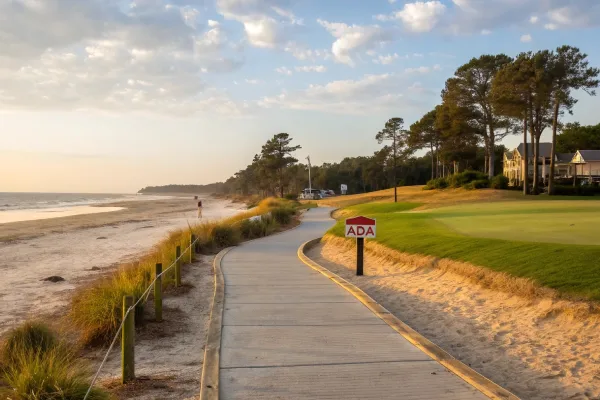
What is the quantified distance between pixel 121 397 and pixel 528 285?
695 centimetres

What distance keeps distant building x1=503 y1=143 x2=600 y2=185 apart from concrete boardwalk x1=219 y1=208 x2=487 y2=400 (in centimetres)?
5058

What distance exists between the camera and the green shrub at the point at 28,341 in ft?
23.3

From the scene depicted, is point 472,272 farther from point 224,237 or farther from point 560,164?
point 560,164

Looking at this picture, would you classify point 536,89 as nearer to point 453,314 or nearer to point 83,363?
point 453,314

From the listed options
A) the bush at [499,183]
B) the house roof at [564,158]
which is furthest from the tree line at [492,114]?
the house roof at [564,158]

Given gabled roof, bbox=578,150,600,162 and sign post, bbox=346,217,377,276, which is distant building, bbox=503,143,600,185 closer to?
gabled roof, bbox=578,150,600,162

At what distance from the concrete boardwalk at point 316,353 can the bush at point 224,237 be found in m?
9.15

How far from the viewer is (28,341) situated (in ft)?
23.9

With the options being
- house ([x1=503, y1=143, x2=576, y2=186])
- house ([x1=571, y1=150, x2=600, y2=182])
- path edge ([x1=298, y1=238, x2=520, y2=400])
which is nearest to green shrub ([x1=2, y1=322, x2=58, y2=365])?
path edge ([x1=298, y1=238, x2=520, y2=400])

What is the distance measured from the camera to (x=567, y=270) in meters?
9.27

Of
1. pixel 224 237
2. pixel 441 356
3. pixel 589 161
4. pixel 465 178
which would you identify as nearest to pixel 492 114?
pixel 465 178

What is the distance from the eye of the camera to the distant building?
2534 inches

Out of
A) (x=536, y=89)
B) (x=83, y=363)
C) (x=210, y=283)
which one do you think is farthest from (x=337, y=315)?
(x=536, y=89)

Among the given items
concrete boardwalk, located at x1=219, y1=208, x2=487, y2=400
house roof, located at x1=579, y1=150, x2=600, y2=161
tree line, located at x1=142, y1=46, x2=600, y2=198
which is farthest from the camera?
house roof, located at x1=579, y1=150, x2=600, y2=161
